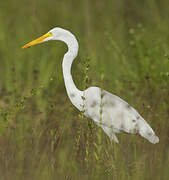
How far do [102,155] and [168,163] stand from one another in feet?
1.26

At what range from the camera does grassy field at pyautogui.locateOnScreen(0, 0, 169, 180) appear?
2576 mm

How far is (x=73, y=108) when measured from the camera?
306cm

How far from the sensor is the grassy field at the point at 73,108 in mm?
2576

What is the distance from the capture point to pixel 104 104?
2.95 m

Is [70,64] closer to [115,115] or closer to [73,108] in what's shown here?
[73,108]

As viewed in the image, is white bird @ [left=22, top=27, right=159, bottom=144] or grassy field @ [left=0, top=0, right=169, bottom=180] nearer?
grassy field @ [left=0, top=0, right=169, bottom=180]

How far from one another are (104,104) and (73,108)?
0.24 meters

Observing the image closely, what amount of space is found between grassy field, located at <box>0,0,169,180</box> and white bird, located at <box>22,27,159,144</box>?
0.27 feet

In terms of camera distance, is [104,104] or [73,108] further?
[73,108]

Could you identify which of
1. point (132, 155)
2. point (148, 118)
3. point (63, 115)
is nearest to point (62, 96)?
point (63, 115)

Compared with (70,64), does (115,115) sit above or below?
below

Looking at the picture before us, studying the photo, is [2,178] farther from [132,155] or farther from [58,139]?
[132,155]

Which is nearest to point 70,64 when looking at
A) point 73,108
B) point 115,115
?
point 73,108

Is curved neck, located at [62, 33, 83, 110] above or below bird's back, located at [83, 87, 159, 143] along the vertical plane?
above
